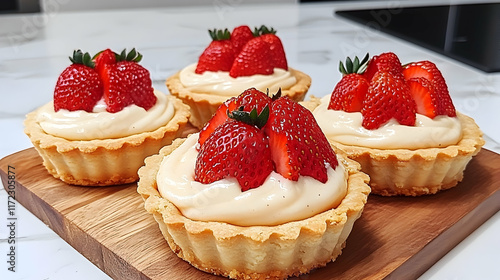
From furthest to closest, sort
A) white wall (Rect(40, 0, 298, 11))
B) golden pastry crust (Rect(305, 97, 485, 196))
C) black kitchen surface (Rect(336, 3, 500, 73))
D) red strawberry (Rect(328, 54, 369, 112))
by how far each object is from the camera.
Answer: white wall (Rect(40, 0, 298, 11)) < black kitchen surface (Rect(336, 3, 500, 73)) < red strawberry (Rect(328, 54, 369, 112)) < golden pastry crust (Rect(305, 97, 485, 196))

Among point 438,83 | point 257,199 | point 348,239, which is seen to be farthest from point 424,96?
point 257,199

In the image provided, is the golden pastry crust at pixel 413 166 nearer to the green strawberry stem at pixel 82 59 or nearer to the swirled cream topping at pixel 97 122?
the swirled cream topping at pixel 97 122

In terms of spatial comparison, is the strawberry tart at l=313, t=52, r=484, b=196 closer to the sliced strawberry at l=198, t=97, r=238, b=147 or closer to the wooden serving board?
the wooden serving board

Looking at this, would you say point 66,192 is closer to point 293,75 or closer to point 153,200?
point 153,200

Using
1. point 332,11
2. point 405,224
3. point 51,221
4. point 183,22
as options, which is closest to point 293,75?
point 405,224

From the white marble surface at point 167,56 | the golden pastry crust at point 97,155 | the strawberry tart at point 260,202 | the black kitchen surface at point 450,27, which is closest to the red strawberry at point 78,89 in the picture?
the golden pastry crust at point 97,155

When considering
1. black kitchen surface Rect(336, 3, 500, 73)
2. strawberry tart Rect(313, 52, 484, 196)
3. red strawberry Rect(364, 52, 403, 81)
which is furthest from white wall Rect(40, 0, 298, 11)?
strawberry tart Rect(313, 52, 484, 196)

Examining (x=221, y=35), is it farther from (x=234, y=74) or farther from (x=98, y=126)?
(x=98, y=126)
